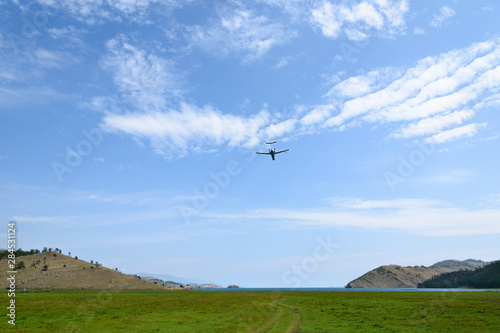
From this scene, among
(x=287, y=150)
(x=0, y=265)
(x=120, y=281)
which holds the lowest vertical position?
(x=120, y=281)

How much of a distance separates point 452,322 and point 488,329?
20.5ft

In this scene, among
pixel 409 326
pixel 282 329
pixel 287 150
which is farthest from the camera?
pixel 287 150

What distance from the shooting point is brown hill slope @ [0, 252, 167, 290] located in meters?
167

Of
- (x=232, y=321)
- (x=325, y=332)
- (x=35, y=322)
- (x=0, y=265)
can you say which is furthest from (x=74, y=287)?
(x=325, y=332)

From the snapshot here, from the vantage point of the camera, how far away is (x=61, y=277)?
175375 mm

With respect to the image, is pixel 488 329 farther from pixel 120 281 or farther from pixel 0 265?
pixel 0 265

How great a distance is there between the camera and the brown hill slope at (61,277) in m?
167

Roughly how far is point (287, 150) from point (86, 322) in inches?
2059

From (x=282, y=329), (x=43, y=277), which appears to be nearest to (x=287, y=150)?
(x=282, y=329)

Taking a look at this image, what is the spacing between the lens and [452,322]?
39.8m

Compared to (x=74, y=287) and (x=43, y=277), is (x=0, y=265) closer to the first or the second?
(x=43, y=277)

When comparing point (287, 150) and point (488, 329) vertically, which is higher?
point (287, 150)

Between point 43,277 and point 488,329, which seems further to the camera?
point 43,277

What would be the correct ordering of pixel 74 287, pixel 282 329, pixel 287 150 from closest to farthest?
pixel 282 329 < pixel 287 150 < pixel 74 287
